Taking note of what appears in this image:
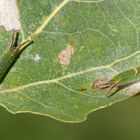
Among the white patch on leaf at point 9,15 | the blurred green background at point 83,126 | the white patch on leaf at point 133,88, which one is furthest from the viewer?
the blurred green background at point 83,126

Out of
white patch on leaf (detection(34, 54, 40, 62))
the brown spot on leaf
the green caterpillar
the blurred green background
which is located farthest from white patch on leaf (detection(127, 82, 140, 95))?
the blurred green background

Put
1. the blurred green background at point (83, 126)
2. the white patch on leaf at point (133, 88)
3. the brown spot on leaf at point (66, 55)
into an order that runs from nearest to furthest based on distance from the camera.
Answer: the brown spot on leaf at point (66, 55)
the white patch on leaf at point (133, 88)
the blurred green background at point (83, 126)

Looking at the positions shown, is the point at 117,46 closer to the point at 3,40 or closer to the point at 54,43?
the point at 54,43

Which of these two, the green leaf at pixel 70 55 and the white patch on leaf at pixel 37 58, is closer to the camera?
the green leaf at pixel 70 55

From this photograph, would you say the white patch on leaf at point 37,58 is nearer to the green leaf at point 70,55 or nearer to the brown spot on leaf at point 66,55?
the green leaf at point 70,55

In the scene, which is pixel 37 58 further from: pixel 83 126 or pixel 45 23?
pixel 83 126

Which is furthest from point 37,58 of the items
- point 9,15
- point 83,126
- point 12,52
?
point 83,126

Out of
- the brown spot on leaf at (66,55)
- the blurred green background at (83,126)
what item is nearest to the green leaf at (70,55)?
the brown spot on leaf at (66,55)
